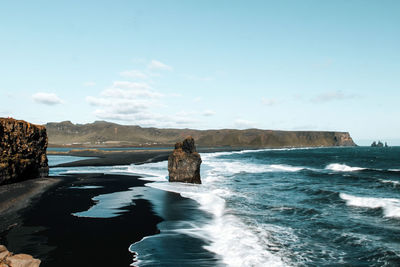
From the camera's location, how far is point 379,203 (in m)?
21.6

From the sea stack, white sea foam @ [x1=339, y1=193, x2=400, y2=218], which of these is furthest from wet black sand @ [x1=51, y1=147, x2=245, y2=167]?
white sea foam @ [x1=339, y1=193, x2=400, y2=218]

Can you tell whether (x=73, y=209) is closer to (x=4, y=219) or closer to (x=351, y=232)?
(x=4, y=219)

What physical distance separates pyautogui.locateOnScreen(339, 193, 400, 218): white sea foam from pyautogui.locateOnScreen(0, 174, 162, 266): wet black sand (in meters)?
15.7

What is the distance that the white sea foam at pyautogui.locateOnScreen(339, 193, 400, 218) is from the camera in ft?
61.7

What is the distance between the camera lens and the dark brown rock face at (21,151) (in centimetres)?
2698

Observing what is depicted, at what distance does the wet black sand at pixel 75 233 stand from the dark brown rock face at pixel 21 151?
11042 millimetres

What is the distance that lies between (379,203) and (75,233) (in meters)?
21.8

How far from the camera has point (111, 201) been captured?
20438 millimetres

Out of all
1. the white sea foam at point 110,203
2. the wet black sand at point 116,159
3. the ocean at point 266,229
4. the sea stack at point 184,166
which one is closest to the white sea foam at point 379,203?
the ocean at point 266,229

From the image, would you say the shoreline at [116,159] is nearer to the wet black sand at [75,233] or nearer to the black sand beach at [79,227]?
the black sand beach at [79,227]

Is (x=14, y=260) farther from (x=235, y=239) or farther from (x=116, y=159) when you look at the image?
(x=116, y=159)

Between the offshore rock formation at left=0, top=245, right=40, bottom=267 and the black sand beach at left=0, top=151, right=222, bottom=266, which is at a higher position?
the offshore rock formation at left=0, top=245, right=40, bottom=267

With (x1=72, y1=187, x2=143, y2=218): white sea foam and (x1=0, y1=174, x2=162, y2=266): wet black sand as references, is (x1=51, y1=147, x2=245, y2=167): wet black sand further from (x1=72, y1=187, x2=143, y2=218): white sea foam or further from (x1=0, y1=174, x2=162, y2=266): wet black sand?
(x1=0, y1=174, x2=162, y2=266): wet black sand

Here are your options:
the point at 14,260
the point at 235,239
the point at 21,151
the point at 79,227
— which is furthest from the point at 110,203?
A: the point at 21,151
